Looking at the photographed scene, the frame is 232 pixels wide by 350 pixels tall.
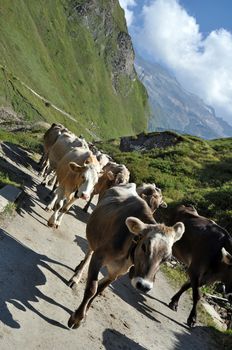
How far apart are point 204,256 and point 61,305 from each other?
563 cm

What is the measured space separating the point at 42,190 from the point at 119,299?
404 inches

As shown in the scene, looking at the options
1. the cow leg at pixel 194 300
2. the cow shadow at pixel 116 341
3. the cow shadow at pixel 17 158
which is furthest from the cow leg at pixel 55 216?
the cow shadow at pixel 17 158

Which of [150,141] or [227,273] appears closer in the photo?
[227,273]

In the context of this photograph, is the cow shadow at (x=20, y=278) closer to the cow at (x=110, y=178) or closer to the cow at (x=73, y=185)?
the cow at (x=73, y=185)

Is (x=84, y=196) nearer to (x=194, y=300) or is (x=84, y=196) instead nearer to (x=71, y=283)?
(x=71, y=283)

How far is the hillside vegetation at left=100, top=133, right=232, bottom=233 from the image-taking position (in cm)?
2956

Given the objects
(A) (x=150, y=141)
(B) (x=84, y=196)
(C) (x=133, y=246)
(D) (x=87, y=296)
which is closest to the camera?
(C) (x=133, y=246)

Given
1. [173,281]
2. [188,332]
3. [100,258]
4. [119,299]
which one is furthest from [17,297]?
[173,281]

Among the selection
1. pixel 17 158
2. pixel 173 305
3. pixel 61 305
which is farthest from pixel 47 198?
pixel 61 305

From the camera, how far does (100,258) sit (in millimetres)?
10172

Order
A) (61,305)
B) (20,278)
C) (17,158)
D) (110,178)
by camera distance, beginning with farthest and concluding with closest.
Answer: (17,158), (110,178), (20,278), (61,305)

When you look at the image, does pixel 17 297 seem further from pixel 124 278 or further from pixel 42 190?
pixel 42 190

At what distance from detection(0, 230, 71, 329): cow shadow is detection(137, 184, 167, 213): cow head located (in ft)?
18.6

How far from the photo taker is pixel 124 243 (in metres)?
9.96
